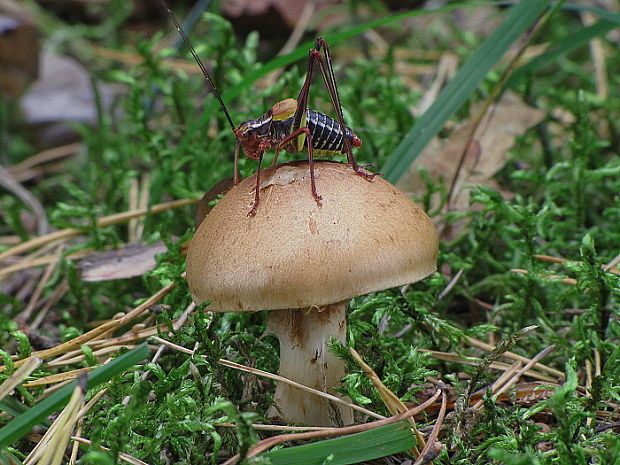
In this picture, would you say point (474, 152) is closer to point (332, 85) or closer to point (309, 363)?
point (332, 85)

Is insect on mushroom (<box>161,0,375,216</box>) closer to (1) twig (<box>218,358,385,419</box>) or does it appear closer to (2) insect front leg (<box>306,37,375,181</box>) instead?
(2) insect front leg (<box>306,37,375,181</box>)

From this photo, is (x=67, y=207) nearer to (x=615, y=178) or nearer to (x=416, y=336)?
(x=416, y=336)

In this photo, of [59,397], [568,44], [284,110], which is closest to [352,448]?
[59,397]

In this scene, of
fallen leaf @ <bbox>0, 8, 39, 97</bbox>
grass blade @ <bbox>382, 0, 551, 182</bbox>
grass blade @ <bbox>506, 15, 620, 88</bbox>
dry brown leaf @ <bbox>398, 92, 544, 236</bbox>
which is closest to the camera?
grass blade @ <bbox>382, 0, 551, 182</bbox>

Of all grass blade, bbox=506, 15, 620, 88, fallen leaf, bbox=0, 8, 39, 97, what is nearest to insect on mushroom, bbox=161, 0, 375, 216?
grass blade, bbox=506, 15, 620, 88

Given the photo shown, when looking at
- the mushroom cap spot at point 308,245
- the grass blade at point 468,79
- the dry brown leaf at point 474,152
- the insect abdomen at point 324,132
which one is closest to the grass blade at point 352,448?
the mushroom cap spot at point 308,245

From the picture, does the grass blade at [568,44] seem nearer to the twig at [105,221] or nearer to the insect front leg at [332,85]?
the insect front leg at [332,85]

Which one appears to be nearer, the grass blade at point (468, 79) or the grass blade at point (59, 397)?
the grass blade at point (59, 397)
